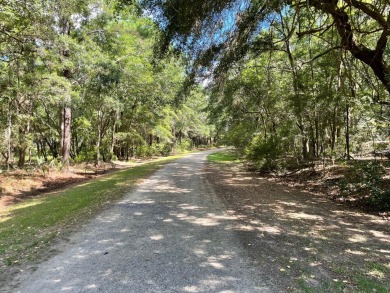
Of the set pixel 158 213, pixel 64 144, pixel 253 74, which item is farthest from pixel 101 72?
pixel 158 213

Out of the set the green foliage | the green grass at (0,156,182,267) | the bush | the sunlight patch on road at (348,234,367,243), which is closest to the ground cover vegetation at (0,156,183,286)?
the green grass at (0,156,182,267)

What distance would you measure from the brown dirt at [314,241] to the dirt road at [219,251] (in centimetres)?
1

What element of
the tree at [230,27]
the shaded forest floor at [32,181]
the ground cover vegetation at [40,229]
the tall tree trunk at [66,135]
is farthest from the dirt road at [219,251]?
the tall tree trunk at [66,135]

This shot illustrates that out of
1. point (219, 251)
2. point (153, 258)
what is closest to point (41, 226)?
point (153, 258)

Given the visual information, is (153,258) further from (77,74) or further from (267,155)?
(77,74)

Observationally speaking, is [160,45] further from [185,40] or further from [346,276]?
[346,276]

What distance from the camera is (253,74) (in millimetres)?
15094

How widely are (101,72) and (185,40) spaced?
368 inches

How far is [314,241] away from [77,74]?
16.1 metres

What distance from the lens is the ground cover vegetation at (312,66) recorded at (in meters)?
5.86

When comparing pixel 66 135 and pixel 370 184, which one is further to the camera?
pixel 66 135

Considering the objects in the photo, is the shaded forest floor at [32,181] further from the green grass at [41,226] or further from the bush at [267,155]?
the bush at [267,155]

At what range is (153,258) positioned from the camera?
396cm

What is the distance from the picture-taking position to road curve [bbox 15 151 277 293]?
325cm
